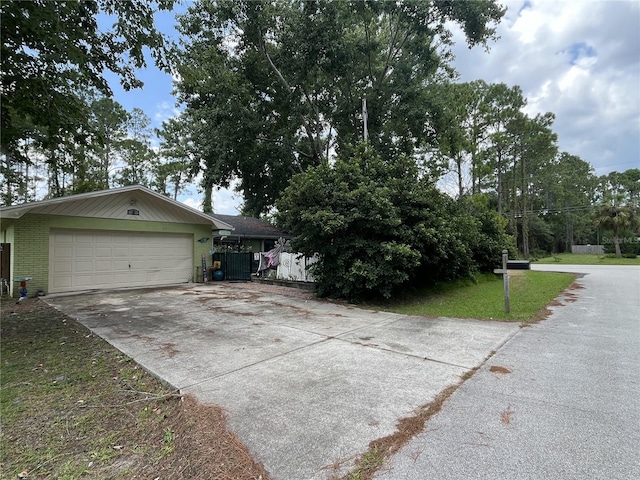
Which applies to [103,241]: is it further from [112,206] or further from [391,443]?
[391,443]

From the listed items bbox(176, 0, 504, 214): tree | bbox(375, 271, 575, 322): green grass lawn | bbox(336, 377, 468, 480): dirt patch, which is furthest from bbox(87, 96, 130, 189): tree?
bbox(336, 377, 468, 480): dirt patch

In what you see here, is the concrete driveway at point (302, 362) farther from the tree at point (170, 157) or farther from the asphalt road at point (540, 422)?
the tree at point (170, 157)

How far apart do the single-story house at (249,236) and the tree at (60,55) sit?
12.9m

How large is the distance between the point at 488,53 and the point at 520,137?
18.0 metres

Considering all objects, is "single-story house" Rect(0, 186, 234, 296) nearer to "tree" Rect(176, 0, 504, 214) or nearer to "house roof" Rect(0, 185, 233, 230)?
"house roof" Rect(0, 185, 233, 230)

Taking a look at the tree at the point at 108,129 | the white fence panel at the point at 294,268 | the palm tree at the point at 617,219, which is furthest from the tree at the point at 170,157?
the palm tree at the point at 617,219

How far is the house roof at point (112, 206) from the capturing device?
9303 millimetres

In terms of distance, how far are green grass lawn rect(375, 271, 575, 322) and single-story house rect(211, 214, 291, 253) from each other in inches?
467

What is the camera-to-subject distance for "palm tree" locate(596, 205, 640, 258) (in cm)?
3078

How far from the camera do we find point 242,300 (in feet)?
29.8

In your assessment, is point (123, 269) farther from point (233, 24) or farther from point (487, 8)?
point (487, 8)

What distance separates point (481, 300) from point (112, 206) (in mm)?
12030

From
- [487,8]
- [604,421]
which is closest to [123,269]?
[604,421]

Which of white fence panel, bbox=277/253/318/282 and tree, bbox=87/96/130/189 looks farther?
tree, bbox=87/96/130/189
